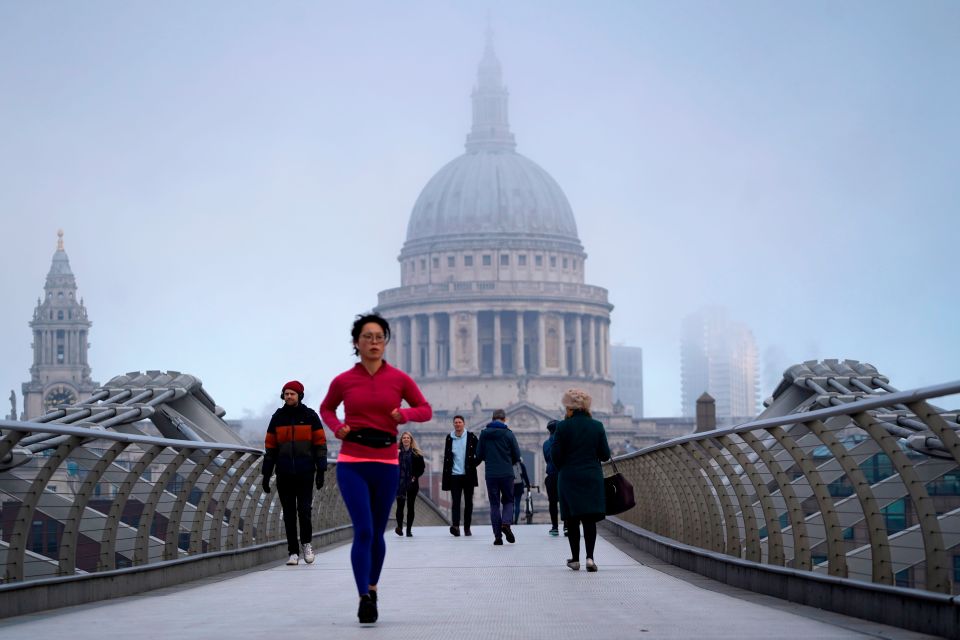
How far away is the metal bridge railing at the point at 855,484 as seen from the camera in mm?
11555

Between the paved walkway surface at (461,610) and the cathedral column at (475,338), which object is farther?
the cathedral column at (475,338)

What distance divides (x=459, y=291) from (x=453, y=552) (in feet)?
511

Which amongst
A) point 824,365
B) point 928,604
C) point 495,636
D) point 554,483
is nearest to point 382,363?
point 495,636

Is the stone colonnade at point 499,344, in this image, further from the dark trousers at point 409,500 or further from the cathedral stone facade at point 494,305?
the dark trousers at point 409,500

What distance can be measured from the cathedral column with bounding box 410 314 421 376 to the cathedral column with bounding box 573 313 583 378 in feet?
47.8

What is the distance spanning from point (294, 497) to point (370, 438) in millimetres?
7577

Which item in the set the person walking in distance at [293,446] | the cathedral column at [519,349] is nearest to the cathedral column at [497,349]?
the cathedral column at [519,349]

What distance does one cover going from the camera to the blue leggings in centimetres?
1328

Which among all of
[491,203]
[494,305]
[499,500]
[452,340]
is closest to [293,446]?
[499,500]

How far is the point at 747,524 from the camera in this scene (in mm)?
17266

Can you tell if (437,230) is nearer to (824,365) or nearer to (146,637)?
(824,365)

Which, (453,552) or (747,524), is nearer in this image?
(747,524)

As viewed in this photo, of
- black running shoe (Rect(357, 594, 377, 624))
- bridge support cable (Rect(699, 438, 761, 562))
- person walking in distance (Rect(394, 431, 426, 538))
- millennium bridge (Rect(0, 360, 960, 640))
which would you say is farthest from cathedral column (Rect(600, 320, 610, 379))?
black running shoe (Rect(357, 594, 377, 624))

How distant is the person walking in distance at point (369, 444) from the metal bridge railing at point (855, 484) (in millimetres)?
2883
